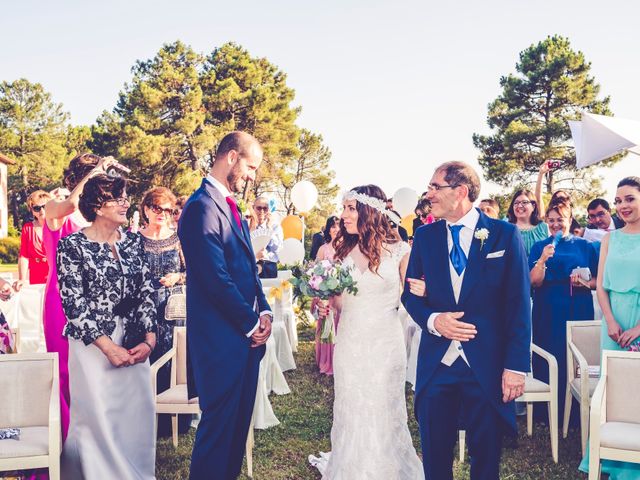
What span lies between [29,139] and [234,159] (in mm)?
53489

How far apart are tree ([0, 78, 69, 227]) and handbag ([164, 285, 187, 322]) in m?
47.3

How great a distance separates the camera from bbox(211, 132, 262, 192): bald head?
348 cm

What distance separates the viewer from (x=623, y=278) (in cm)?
445

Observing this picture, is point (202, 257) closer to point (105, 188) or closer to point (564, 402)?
point (105, 188)

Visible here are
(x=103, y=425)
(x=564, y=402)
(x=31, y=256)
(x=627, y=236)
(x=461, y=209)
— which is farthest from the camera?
(x=31, y=256)

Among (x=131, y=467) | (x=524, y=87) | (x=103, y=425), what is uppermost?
(x=524, y=87)

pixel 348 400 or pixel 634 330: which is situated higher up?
pixel 634 330

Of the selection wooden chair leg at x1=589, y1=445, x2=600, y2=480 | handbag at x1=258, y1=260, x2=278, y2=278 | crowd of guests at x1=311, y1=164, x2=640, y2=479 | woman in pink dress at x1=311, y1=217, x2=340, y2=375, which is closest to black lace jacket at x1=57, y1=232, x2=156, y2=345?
crowd of guests at x1=311, y1=164, x2=640, y2=479

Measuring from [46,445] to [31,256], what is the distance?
430 centimetres

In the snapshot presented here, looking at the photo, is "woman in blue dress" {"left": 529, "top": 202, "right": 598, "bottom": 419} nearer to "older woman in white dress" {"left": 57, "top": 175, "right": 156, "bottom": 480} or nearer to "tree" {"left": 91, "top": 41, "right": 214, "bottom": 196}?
"older woman in white dress" {"left": 57, "top": 175, "right": 156, "bottom": 480}

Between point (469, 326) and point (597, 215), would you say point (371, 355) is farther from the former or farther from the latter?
point (597, 215)

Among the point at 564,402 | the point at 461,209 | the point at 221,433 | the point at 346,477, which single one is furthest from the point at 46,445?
the point at 564,402

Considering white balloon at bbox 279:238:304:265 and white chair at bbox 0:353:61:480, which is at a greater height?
white balloon at bbox 279:238:304:265

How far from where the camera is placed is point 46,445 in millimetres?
3389
